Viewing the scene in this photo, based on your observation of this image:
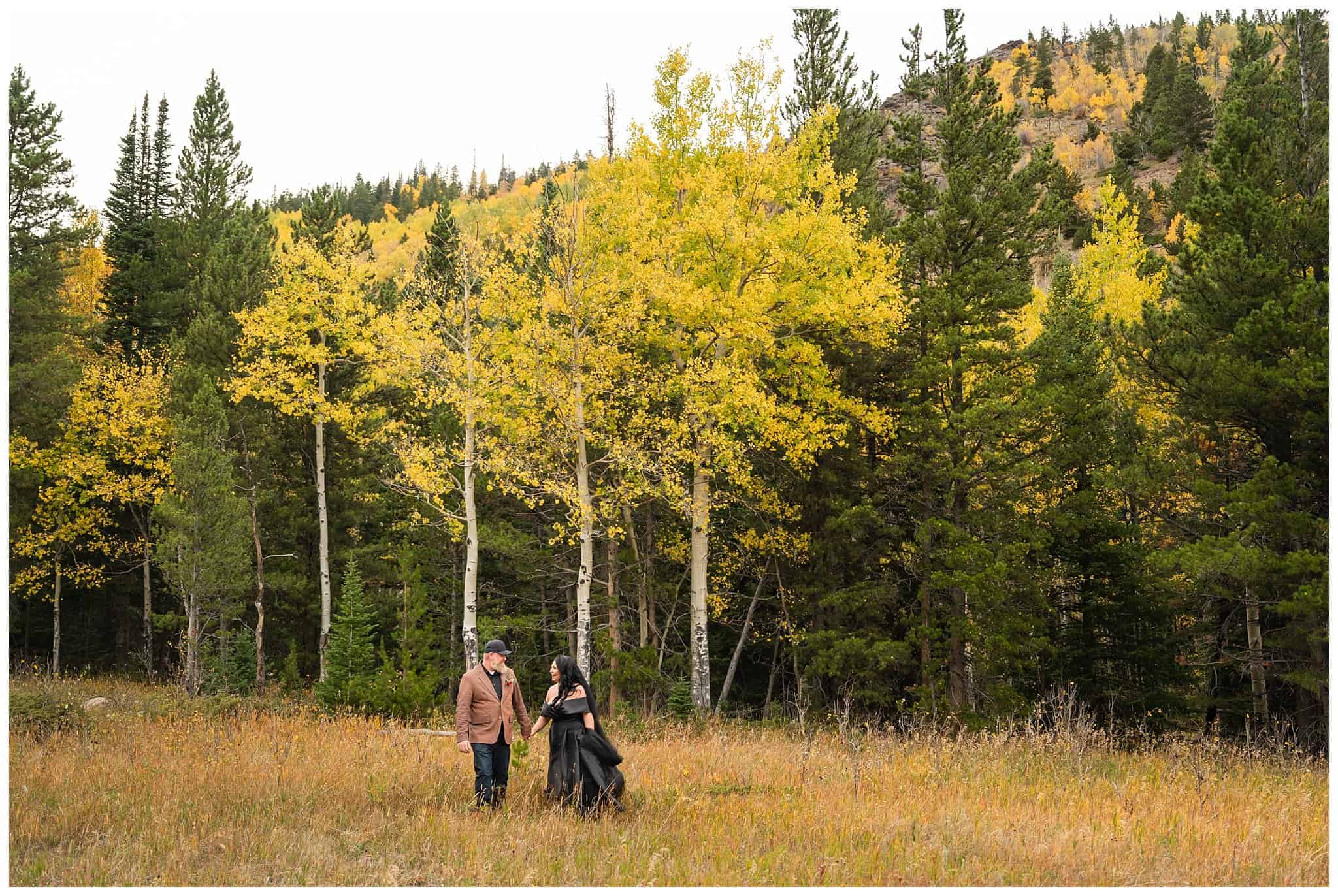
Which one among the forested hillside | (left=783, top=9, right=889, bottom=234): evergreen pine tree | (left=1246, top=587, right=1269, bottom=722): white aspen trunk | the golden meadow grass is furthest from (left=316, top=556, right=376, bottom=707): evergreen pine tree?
(left=783, top=9, right=889, bottom=234): evergreen pine tree

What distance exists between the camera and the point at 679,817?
703cm

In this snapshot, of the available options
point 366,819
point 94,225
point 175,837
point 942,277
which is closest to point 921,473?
point 942,277

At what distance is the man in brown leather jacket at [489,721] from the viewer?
7133mm

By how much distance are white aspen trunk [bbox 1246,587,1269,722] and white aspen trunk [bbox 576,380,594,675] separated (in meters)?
10.5

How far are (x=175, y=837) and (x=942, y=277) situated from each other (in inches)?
558

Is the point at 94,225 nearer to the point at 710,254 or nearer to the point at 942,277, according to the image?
the point at 710,254

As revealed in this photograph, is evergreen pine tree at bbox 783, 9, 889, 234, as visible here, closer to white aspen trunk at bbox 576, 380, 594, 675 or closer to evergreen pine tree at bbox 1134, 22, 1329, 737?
evergreen pine tree at bbox 1134, 22, 1329, 737

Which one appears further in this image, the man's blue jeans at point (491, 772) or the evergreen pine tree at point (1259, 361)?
the evergreen pine tree at point (1259, 361)

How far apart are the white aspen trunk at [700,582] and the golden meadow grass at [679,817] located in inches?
134

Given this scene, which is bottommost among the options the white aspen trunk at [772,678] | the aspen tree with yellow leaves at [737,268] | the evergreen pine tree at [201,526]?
the white aspen trunk at [772,678]

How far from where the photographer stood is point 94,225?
27.8 m

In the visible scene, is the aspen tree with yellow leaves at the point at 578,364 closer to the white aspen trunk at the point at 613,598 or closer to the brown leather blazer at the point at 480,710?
the white aspen trunk at the point at 613,598

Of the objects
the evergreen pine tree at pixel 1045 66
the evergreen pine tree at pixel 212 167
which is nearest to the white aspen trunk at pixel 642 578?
the evergreen pine tree at pixel 212 167

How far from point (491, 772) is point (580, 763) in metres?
0.82
